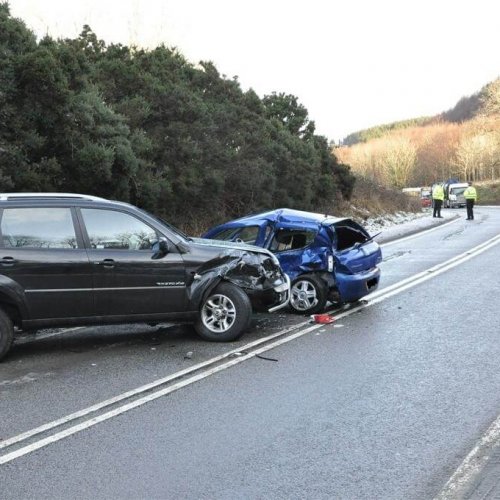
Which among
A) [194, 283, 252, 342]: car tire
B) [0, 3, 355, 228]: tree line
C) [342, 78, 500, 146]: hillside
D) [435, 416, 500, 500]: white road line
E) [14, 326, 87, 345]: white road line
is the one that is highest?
[342, 78, 500, 146]: hillside

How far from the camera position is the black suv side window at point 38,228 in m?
6.99

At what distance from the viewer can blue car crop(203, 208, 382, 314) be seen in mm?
9102

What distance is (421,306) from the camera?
955cm

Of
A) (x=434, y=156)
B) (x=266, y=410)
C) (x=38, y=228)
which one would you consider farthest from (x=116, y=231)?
(x=434, y=156)

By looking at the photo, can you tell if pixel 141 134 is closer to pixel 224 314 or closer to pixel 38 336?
pixel 38 336

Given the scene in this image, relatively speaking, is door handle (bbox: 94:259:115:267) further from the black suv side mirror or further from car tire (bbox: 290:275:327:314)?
car tire (bbox: 290:275:327:314)

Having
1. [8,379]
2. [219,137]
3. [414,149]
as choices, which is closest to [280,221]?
[8,379]

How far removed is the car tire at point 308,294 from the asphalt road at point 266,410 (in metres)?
0.43

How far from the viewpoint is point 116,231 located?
7.35 meters

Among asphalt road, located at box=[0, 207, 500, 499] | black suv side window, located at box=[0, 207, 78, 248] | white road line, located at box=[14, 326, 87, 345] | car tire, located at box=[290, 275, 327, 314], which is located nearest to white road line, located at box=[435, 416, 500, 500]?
asphalt road, located at box=[0, 207, 500, 499]

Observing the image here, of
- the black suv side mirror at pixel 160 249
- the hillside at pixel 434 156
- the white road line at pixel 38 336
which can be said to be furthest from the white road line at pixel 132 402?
the hillside at pixel 434 156

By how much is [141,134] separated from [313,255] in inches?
325

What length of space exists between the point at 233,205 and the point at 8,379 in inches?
610

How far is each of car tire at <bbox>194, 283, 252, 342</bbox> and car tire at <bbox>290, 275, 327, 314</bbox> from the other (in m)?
1.76
